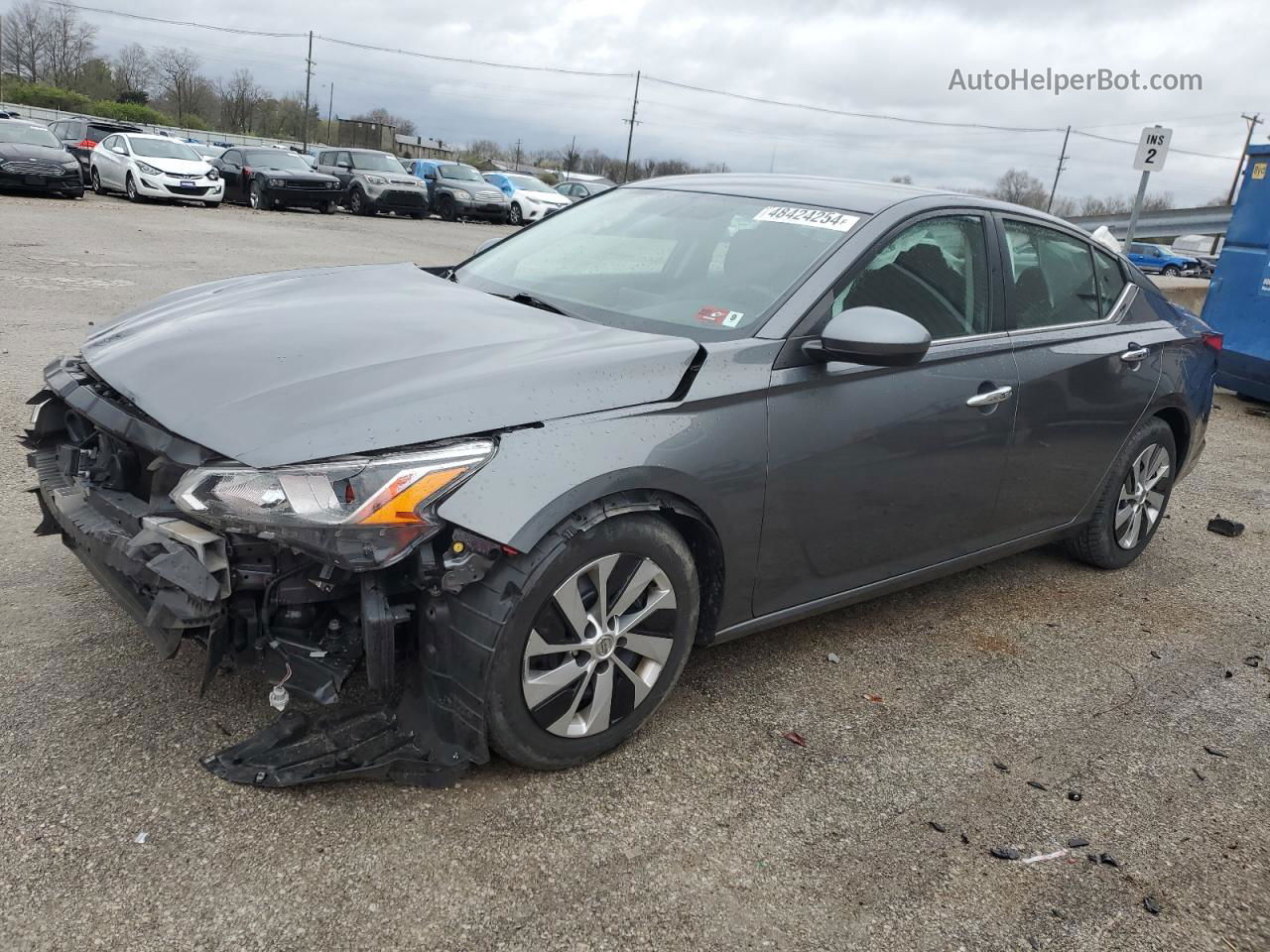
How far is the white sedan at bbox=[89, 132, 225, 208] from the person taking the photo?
2109 cm

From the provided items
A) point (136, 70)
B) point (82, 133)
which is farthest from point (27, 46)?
point (82, 133)

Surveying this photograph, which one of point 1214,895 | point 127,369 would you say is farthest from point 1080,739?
point 127,369

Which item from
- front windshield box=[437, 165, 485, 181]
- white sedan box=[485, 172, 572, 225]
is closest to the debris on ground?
white sedan box=[485, 172, 572, 225]

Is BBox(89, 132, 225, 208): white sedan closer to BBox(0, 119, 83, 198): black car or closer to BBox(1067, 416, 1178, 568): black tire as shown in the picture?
BBox(0, 119, 83, 198): black car

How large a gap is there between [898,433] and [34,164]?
20766 mm

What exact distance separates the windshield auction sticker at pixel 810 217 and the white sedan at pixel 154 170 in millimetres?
20716

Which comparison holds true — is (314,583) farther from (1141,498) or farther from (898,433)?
→ (1141,498)

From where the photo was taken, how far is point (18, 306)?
844 centimetres

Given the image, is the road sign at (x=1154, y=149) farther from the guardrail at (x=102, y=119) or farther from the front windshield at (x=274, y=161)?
the guardrail at (x=102, y=119)

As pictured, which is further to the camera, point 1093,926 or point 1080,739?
point 1080,739

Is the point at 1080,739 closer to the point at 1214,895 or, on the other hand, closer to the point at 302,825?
the point at 1214,895

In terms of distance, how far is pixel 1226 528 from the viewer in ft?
19.1

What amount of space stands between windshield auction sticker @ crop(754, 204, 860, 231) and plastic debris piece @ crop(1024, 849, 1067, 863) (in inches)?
78.8

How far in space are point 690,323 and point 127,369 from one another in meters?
1.66
